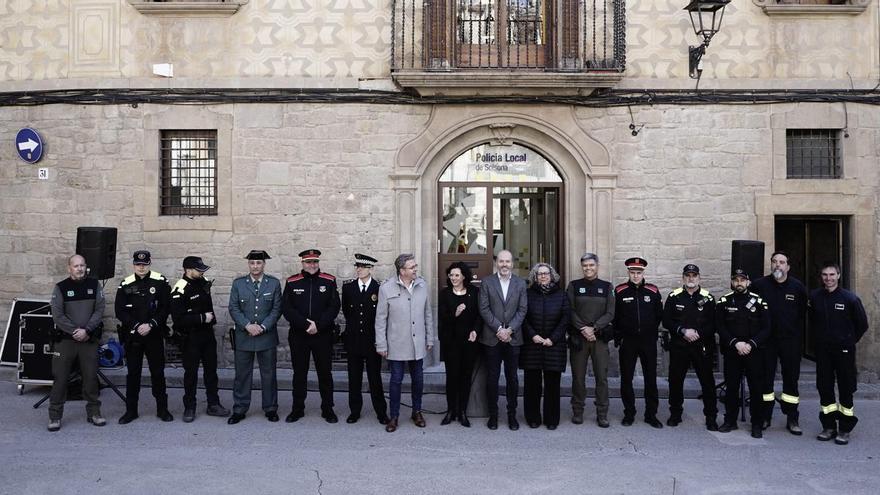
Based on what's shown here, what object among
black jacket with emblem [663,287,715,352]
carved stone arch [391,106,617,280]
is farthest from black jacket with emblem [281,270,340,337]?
black jacket with emblem [663,287,715,352]

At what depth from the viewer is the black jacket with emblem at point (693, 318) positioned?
24.6 feet

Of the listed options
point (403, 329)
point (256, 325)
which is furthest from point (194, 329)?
point (403, 329)

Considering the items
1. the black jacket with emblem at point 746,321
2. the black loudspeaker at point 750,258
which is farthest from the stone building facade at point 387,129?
the black jacket with emblem at point 746,321

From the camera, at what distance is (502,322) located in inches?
290

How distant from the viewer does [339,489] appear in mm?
5543

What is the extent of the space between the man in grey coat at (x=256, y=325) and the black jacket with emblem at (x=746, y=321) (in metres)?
4.74

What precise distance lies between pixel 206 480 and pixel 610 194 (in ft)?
21.2

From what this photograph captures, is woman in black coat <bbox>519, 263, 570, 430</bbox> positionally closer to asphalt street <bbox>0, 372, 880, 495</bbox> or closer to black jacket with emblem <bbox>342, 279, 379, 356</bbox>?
asphalt street <bbox>0, 372, 880, 495</bbox>

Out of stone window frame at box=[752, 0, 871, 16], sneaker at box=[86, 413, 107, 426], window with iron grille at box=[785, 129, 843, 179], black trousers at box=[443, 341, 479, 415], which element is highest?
stone window frame at box=[752, 0, 871, 16]

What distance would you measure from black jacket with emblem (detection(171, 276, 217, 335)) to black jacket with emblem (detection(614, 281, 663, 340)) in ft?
14.4

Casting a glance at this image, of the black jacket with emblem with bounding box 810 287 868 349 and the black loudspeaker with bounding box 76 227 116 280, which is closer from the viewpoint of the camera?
the black jacket with emblem with bounding box 810 287 868 349

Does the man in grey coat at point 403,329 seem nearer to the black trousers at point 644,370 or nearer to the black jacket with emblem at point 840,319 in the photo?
the black trousers at point 644,370

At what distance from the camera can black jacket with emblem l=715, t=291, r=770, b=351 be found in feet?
23.8

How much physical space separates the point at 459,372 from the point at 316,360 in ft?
5.07
